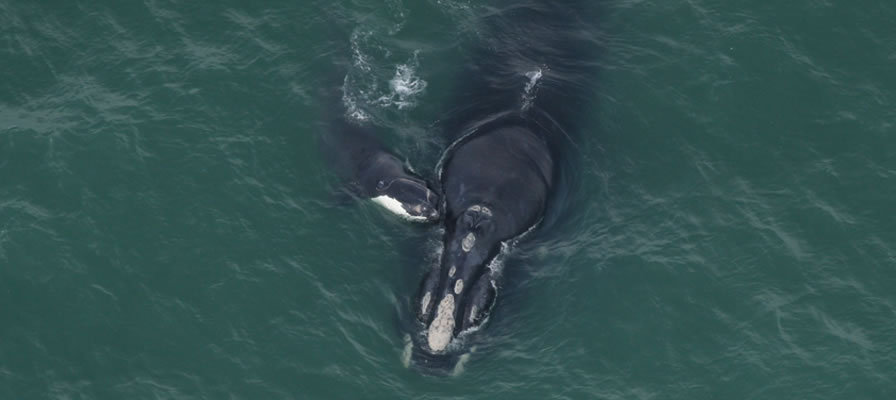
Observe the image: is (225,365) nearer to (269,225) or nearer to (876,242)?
(269,225)

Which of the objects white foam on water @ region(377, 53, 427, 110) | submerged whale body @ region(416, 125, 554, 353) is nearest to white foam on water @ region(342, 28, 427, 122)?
white foam on water @ region(377, 53, 427, 110)

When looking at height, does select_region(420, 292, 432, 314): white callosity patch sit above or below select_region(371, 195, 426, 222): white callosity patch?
below

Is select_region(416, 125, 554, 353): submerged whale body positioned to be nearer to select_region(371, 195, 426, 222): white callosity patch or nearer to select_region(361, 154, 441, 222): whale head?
select_region(361, 154, 441, 222): whale head

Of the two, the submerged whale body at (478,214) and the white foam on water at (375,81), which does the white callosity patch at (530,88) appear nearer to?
the submerged whale body at (478,214)

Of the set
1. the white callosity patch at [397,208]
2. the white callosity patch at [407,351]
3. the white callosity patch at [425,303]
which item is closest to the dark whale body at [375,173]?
the white callosity patch at [397,208]

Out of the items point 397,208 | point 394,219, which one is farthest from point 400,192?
point 394,219
